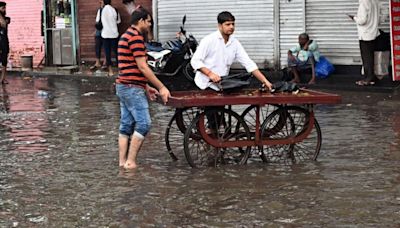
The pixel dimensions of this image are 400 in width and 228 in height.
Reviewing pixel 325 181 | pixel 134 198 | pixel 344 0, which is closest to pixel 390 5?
pixel 344 0

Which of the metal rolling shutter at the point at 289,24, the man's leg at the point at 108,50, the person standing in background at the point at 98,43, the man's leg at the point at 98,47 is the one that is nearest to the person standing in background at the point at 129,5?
the person standing in background at the point at 98,43

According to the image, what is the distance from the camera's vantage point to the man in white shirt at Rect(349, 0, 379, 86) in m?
13.9

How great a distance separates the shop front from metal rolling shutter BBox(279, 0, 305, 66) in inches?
283

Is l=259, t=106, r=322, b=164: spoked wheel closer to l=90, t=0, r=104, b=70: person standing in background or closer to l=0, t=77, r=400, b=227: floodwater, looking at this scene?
l=0, t=77, r=400, b=227: floodwater

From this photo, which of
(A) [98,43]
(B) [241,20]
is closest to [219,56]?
(B) [241,20]

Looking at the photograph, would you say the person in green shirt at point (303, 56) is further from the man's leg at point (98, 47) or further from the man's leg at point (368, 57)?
the man's leg at point (98, 47)

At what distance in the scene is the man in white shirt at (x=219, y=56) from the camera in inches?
315

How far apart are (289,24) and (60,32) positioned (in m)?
8.15

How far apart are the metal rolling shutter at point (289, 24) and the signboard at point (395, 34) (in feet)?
8.61

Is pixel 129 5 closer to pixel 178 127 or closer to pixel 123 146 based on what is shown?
pixel 178 127

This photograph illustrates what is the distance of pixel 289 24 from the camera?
15.9 m

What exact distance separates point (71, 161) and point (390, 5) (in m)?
7.59

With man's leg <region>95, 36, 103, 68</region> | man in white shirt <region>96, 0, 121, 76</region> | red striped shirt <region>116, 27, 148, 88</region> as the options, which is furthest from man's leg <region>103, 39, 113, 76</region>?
red striped shirt <region>116, 27, 148, 88</region>

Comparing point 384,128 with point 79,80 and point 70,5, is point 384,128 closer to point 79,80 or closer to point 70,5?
point 79,80
